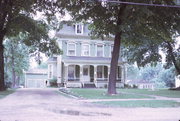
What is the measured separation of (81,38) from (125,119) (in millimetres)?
27151

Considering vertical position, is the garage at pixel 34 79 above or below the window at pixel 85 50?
below

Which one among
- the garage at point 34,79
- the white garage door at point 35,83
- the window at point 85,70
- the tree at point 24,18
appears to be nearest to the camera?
the tree at point 24,18

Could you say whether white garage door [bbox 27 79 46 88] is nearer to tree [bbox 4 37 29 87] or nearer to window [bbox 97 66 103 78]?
tree [bbox 4 37 29 87]

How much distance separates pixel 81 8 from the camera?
19.2 m

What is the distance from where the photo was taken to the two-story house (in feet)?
111

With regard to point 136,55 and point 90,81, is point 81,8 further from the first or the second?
point 90,81

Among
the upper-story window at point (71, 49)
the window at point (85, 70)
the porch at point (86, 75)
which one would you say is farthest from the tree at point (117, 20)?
the window at point (85, 70)

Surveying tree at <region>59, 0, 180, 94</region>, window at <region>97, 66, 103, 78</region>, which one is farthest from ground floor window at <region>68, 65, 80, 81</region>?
tree at <region>59, 0, 180, 94</region>

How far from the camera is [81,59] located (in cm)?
3403

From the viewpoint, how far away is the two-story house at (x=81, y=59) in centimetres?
3395

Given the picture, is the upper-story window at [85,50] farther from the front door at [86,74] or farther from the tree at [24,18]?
the tree at [24,18]

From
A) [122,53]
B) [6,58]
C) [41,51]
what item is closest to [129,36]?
[41,51]

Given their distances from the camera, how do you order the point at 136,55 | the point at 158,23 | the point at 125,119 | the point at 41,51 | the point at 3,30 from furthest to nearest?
the point at 136,55 < the point at 41,51 < the point at 3,30 < the point at 158,23 < the point at 125,119

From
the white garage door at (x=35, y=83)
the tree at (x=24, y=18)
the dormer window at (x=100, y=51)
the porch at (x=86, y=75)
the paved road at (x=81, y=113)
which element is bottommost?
the white garage door at (x=35, y=83)
